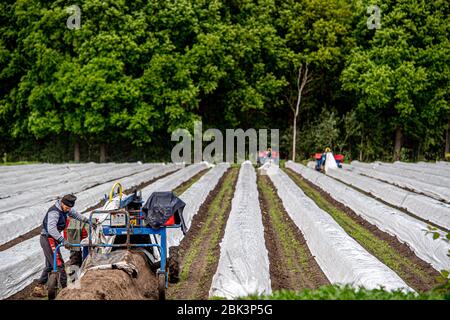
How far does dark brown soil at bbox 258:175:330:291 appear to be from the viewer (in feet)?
35.3

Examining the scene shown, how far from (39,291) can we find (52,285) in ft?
2.95

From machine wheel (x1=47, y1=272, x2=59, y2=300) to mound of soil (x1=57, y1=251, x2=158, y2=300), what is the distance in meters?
0.55

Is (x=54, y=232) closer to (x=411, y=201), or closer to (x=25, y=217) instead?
(x=25, y=217)

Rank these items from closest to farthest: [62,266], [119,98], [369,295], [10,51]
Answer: [369,295], [62,266], [119,98], [10,51]

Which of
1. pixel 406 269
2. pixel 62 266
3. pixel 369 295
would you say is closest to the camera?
pixel 369 295

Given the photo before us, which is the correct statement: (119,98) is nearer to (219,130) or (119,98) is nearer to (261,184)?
(219,130)

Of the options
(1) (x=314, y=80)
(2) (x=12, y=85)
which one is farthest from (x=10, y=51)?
(1) (x=314, y=80)

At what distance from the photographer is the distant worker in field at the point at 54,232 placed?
31.1 feet

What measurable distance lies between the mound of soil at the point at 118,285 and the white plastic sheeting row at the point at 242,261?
1081 millimetres

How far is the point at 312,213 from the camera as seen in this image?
50.5ft

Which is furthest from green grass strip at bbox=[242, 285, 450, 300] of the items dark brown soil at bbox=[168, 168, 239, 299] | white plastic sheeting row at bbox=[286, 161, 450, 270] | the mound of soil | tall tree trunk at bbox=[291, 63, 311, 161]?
tall tree trunk at bbox=[291, 63, 311, 161]

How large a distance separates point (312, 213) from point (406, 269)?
4.16 m

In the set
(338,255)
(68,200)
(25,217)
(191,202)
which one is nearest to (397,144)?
(191,202)
